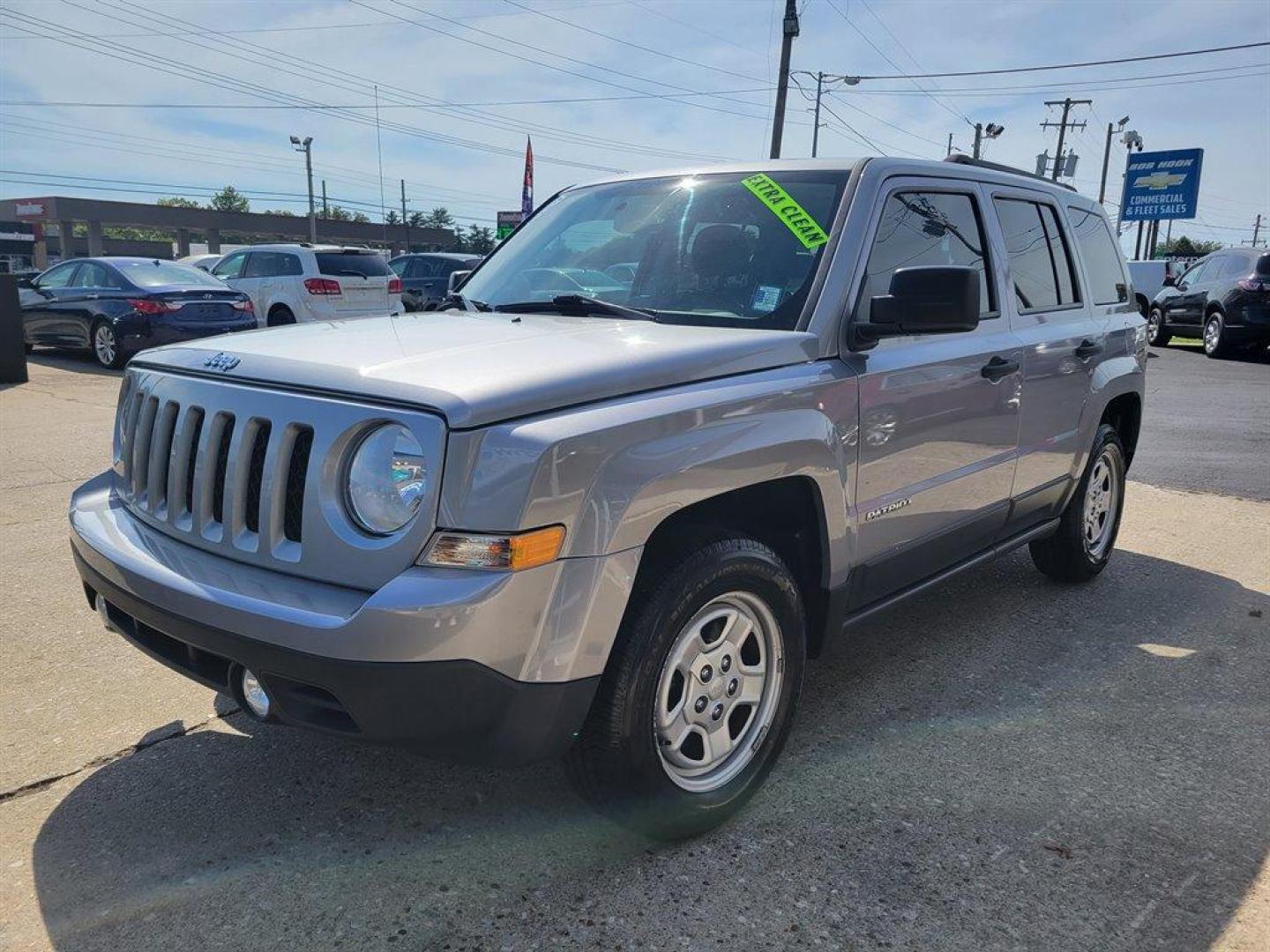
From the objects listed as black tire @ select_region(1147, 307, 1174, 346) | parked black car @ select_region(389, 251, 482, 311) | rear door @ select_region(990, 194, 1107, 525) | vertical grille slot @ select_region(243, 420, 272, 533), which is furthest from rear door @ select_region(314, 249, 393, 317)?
black tire @ select_region(1147, 307, 1174, 346)

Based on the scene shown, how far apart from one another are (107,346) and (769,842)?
12.1 meters

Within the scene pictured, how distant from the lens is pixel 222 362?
2.63 meters

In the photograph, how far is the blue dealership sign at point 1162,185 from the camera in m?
45.1

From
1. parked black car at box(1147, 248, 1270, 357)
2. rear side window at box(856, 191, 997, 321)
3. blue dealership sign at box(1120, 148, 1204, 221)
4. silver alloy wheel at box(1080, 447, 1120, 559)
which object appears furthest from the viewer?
blue dealership sign at box(1120, 148, 1204, 221)

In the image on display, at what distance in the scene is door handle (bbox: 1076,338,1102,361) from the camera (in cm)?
441

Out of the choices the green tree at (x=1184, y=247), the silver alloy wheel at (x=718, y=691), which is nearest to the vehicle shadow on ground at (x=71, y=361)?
the silver alloy wheel at (x=718, y=691)

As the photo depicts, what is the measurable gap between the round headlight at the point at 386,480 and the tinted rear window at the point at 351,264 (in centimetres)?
1283

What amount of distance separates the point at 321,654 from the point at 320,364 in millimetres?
729

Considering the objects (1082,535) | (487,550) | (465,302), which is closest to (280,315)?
(465,302)

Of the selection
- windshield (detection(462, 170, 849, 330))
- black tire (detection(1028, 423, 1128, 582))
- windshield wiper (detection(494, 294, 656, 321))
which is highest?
windshield (detection(462, 170, 849, 330))

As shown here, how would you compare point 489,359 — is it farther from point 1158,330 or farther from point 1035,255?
point 1158,330

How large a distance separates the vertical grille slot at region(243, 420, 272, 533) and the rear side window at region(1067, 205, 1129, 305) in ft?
12.7

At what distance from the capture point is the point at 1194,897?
253 centimetres

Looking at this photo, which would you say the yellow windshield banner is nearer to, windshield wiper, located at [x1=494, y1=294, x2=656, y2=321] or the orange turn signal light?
windshield wiper, located at [x1=494, y1=294, x2=656, y2=321]
